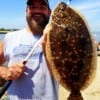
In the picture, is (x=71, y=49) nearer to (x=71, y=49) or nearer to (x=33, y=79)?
(x=71, y=49)

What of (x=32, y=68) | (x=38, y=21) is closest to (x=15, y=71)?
(x=32, y=68)

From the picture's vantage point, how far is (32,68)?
4160 millimetres

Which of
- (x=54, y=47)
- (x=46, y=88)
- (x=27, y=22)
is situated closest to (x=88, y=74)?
(x=54, y=47)

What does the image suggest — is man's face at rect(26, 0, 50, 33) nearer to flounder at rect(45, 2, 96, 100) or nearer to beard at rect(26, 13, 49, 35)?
beard at rect(26, 13, 49, 35)

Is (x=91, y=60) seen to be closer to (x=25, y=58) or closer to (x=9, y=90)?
(x=25, y=58)

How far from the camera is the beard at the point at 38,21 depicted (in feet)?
13.3

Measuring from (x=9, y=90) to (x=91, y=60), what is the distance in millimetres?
1140

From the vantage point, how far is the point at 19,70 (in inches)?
159

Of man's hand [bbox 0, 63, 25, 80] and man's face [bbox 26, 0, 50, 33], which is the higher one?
man's face [bbox 26, 0, 50, 33]

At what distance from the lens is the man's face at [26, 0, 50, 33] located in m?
4.07

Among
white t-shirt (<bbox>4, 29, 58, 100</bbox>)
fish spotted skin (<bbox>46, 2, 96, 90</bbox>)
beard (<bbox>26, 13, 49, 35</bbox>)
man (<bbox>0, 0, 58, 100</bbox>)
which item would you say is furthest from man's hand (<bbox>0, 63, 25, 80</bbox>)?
fish spotted skin (<bbox>46, 2, 96, 90</bbox>)

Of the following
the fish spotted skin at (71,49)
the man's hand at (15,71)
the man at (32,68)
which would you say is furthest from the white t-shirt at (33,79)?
the fish spotted skin at (71,49)

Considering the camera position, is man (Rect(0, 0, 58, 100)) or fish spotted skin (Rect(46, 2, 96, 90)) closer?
fish spotted skin (Rect(46, 2, 96, 90))

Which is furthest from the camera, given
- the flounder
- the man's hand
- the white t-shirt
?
the white t-shirt
